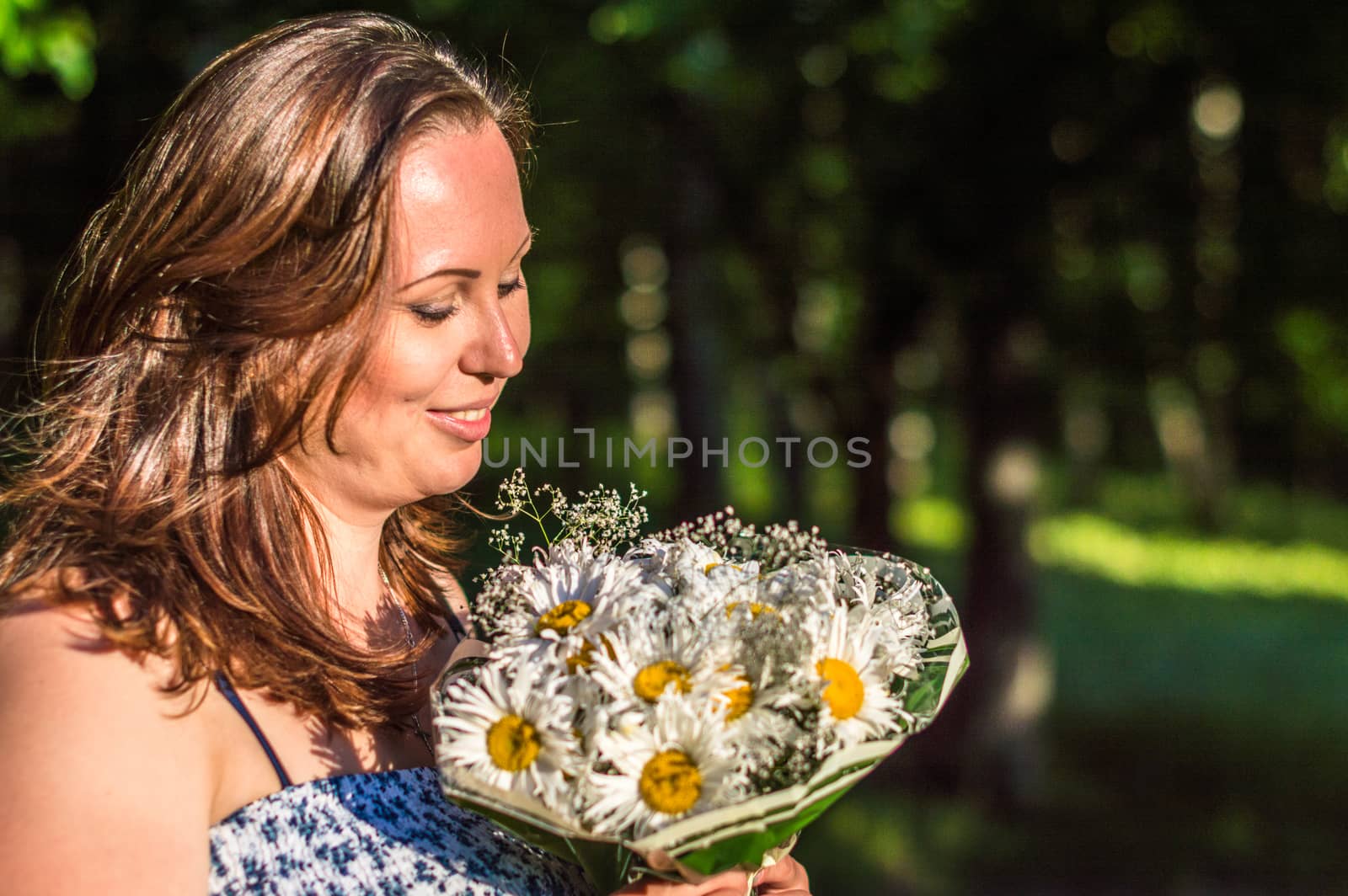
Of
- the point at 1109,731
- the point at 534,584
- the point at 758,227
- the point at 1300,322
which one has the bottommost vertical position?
the point at 1109,731

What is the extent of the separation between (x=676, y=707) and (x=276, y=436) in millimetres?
860

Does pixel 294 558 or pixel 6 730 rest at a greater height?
pixel 294 558

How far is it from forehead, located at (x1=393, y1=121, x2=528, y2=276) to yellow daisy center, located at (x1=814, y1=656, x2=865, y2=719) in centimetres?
92

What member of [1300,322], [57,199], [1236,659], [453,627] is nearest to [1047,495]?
[1236,659]

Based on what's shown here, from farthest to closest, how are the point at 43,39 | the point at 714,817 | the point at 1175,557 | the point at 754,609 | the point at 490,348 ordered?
the point at 1175,557
the point at 43,39
the point at 490,348
the point at 754,609
the point at 714,817

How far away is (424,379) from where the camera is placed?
83.0 inches

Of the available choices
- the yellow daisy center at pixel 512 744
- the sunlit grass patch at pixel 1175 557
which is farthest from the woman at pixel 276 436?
the sunlit grass patch at pixel 1175 557

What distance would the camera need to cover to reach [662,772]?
67.3 inches

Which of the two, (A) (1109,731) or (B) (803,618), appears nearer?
(B) (803,618)

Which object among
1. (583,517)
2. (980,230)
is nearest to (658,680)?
(583,517)

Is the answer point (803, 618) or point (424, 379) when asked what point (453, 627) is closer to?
point (424, 379)

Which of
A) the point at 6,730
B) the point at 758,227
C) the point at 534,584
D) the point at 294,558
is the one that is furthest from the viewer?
the point at 758,227

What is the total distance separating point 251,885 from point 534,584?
63 cm

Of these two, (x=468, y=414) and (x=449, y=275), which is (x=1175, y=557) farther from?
(x=449, y=275)
